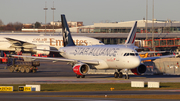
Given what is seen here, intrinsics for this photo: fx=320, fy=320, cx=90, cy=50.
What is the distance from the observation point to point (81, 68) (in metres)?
37.3

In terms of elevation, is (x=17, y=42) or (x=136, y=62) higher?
(x=17, y=42)

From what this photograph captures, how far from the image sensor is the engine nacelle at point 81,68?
3688 cm

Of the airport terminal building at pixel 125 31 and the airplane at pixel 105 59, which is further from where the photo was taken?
the airport terminal building at pixel 125 31

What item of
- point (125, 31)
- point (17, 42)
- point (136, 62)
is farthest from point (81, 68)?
point (125, 31)

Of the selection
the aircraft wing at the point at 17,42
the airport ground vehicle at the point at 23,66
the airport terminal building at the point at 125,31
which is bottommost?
the airport ground vehicle at the point at 23,66

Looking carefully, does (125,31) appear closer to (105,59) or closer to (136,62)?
(105,59)

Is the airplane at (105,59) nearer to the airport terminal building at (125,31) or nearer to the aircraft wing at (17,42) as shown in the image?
the aircraft wing at (17,42)

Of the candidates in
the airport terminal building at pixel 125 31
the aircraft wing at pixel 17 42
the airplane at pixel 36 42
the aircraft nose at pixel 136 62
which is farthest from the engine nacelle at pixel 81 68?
the airport terminal building at pixel 125 31

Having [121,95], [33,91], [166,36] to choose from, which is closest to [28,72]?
[33,91]

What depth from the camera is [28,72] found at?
47469 mm

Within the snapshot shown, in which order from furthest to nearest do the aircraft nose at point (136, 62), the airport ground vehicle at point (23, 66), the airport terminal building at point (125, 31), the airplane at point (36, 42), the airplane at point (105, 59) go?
the airport terminal building at point (125, 31) < the airplane at point (36, 42) < the airport ground vehicle at point (23, 66) < the airplane at point (105, 59) < the aircraft nose at point (136, 62)

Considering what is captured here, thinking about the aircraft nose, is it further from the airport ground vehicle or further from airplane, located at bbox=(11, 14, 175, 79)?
the airport ground vehicle

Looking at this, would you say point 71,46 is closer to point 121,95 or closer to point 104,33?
point 121,95

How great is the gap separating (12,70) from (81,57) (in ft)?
42.7
